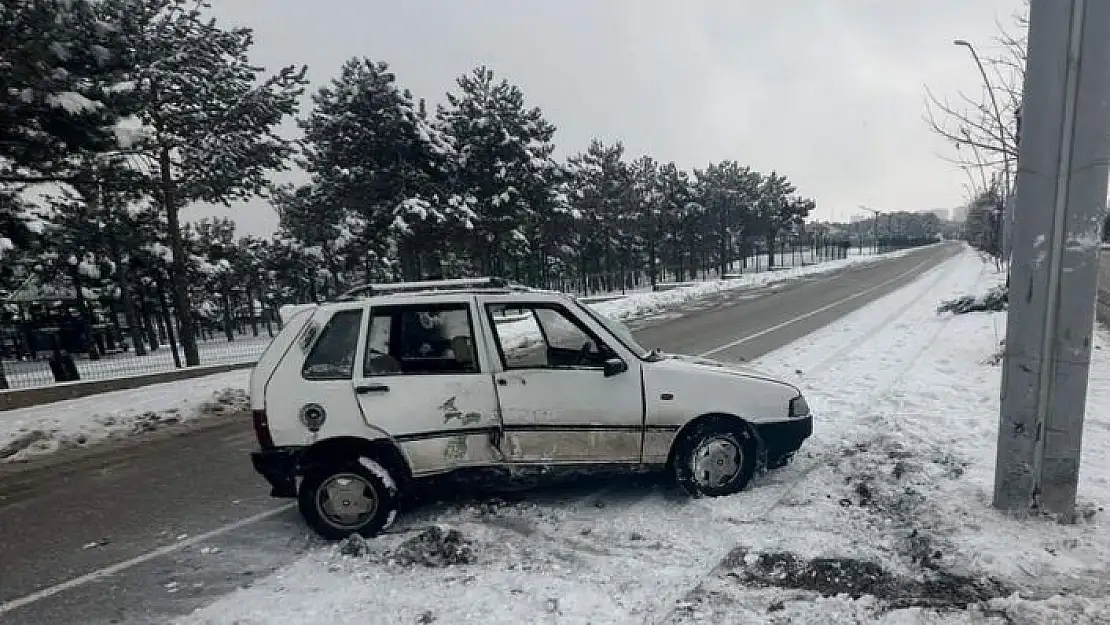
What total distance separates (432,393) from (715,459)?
2366 millimetres

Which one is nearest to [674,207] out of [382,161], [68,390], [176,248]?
[382,161]

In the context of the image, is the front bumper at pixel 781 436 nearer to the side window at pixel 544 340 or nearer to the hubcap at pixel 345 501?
the side window at pixel 544 340

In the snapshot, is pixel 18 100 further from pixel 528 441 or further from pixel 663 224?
pixel 663 224

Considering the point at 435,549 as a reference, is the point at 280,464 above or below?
above

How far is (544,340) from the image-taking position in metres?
5.34

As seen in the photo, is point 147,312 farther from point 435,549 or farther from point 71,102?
point 435,549

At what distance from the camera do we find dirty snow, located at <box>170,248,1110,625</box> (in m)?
3.43

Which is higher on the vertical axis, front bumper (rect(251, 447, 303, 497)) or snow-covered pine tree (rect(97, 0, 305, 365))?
snow-covered pine tree (rect(97, 0, 305, 365))

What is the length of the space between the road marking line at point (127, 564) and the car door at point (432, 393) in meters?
1.61

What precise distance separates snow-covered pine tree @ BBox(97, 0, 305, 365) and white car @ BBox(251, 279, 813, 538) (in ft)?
53.7

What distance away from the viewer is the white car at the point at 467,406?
4.66 meters

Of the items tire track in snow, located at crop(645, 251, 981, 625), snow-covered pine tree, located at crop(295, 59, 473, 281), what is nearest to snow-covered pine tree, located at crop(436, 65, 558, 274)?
snow-covered pine tree, located at crop(295, 59, 473, 281)

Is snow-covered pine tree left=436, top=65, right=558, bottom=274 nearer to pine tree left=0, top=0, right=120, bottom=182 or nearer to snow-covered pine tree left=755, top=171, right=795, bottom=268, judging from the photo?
pine tree left=0, top=0, right=120, bottom=182

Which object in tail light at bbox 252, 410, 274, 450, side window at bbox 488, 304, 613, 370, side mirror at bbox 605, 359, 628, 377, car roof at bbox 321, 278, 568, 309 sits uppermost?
car roof at bbox 321, 278, 568, 309
